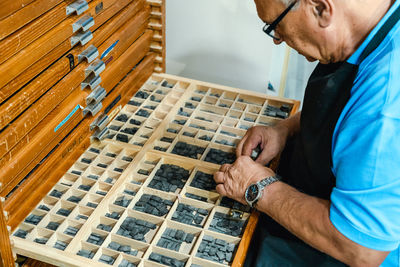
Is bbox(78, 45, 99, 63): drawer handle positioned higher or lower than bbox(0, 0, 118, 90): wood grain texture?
lower

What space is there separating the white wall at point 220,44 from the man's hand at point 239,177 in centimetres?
120

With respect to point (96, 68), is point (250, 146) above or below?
below

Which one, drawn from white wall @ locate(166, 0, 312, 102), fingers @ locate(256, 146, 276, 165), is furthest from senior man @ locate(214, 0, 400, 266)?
white wall @ locate(166, 0, 312, 102)

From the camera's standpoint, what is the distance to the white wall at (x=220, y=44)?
2.59 meters

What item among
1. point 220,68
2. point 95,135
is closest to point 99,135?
point 95,135

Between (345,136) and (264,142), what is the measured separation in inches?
24.7

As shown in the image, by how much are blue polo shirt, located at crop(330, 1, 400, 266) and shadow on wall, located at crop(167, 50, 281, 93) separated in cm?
151

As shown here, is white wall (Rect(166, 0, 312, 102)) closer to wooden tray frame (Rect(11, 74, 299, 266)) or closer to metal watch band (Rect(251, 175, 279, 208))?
wooden tray frame (Rect(11, 74, 299, 266))

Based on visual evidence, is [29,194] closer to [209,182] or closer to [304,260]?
[209,182]

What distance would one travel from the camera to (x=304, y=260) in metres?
1.50

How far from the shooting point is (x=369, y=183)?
1150 mm

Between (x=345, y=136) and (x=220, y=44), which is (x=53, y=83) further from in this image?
(x=220, y=44)

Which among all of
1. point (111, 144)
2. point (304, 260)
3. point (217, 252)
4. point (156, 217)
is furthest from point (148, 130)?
point (304, 260)

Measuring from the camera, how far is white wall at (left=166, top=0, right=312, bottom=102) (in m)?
2.59
